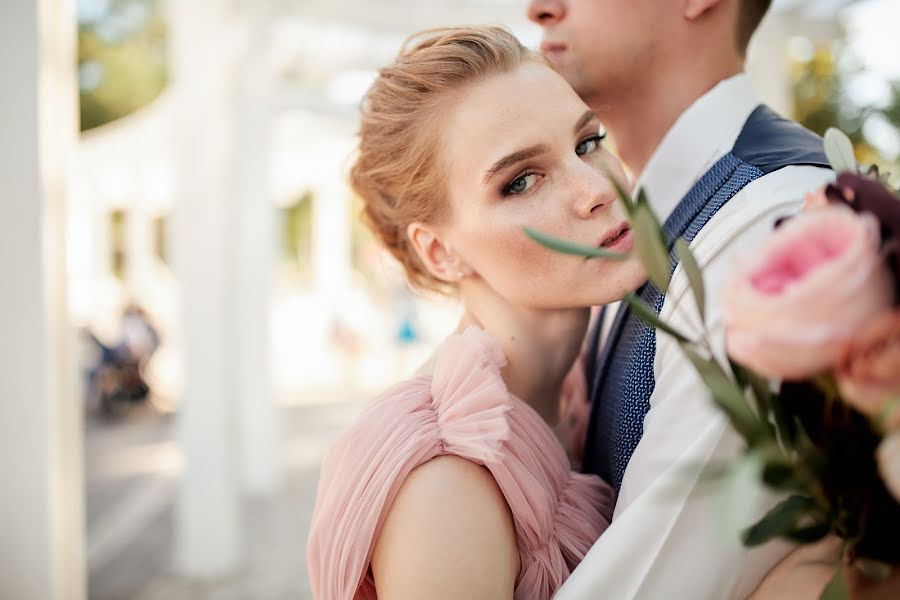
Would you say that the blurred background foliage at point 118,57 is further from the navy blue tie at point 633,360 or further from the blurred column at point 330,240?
the navy blue tie at point 633,360

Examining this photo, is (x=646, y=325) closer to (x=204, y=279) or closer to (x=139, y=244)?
(x=204, y=279)

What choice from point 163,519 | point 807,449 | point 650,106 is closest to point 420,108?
→ point 650,106

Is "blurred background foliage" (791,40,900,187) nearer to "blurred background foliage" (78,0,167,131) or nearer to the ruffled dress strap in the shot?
the ruffled dress strap

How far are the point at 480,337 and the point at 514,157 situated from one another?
0.29 m

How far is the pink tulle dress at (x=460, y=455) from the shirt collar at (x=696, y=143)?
50cm

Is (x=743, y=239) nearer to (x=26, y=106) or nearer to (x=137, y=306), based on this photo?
(x=26, y=106)

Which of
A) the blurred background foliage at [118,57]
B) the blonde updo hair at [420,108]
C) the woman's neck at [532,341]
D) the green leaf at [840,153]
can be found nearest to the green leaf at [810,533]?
the green leaf at [840,153]

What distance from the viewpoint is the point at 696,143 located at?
1.46 m

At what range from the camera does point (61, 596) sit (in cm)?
268

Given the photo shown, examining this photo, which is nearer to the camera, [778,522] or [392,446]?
[778,522]

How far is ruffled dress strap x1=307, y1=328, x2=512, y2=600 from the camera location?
1.07m

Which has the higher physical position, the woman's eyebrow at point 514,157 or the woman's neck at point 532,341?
the woman's eyebrow at point 514,157

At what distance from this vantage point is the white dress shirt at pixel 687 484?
97 centimetres

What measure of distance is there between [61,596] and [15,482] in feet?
1.41
